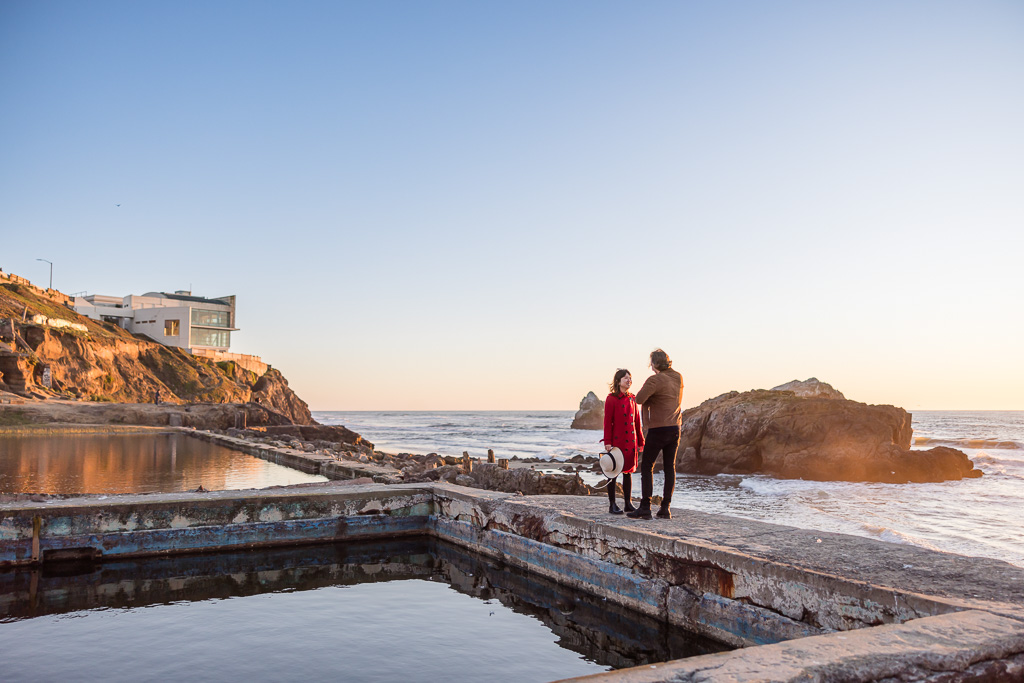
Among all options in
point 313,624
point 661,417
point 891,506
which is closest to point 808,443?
point 891,506

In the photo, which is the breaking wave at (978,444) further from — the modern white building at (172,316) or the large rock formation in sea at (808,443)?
the modern white building at (172,316)

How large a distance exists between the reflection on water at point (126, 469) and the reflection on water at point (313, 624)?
18.7ft

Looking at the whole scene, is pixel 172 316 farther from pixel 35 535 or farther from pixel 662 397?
pixel 662 397

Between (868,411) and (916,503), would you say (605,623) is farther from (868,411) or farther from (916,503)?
(868,411)

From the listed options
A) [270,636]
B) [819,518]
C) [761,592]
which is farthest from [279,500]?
[819,518]

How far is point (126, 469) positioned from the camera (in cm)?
1503

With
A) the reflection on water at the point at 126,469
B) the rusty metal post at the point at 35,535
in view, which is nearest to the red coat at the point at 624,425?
the rusty metal post at the point at 35,535

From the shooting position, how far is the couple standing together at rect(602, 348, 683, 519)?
6.16 metres

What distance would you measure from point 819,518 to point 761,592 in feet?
40.5

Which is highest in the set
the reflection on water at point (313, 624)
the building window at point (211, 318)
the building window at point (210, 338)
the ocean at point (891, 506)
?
the building window at point (211, 318)

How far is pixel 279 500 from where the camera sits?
7152mm

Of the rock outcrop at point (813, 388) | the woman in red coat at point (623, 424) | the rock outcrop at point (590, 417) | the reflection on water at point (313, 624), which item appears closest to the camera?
the reflection on water at point (313, 624)

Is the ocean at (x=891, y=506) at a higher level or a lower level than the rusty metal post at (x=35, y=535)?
Answer: lower

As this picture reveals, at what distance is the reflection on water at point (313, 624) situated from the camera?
154 inches
